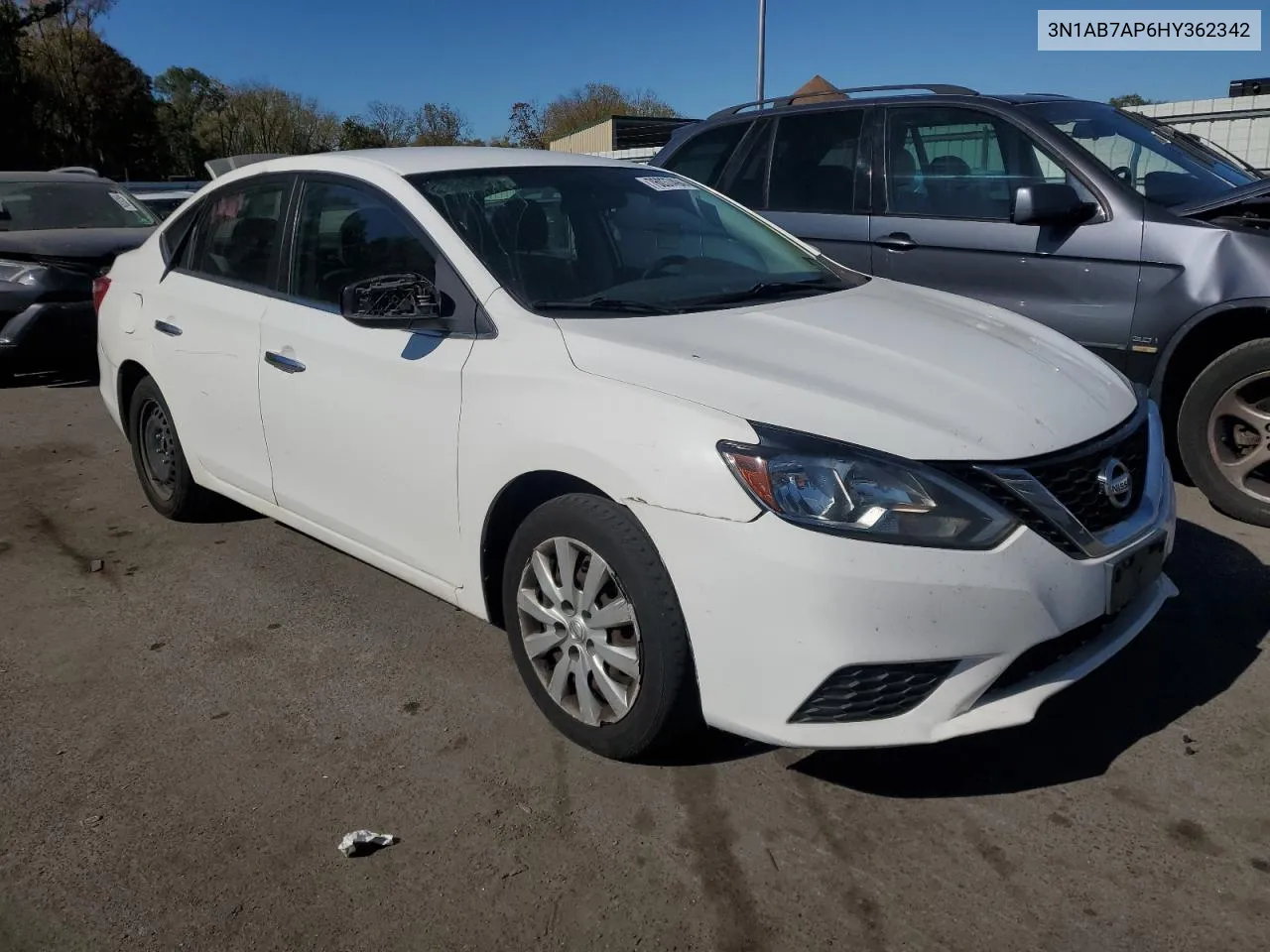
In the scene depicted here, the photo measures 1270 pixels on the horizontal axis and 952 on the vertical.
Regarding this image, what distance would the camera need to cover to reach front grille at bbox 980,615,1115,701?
2.57 meters

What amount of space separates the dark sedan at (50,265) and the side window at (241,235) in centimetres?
417

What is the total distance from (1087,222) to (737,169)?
2.19m

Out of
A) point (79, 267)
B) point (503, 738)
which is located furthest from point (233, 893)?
point (79, 267)

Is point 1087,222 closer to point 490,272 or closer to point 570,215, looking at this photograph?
point 570,215

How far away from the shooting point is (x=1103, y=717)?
313 cm

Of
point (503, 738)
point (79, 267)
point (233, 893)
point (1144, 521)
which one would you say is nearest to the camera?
point (233, 893)

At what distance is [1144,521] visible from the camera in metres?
2.84

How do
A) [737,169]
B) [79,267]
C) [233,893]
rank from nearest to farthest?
[233,893] < [737,169] < [79,267]

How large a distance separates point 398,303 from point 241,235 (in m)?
1.41

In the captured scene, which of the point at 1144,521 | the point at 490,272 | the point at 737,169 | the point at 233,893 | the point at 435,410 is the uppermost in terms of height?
the point at 737,169

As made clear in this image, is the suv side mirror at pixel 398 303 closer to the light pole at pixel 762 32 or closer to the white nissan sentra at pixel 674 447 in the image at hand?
the white nissan sentra at pixel 674 447

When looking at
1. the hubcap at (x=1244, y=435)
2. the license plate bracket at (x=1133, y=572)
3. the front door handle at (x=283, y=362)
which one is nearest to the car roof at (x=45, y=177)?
the front door handle at (x=283, y=362)

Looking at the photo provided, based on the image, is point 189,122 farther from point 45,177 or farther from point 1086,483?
point 1086,483

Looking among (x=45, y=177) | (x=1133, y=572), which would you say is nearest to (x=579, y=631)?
(x=1133, y=572)
